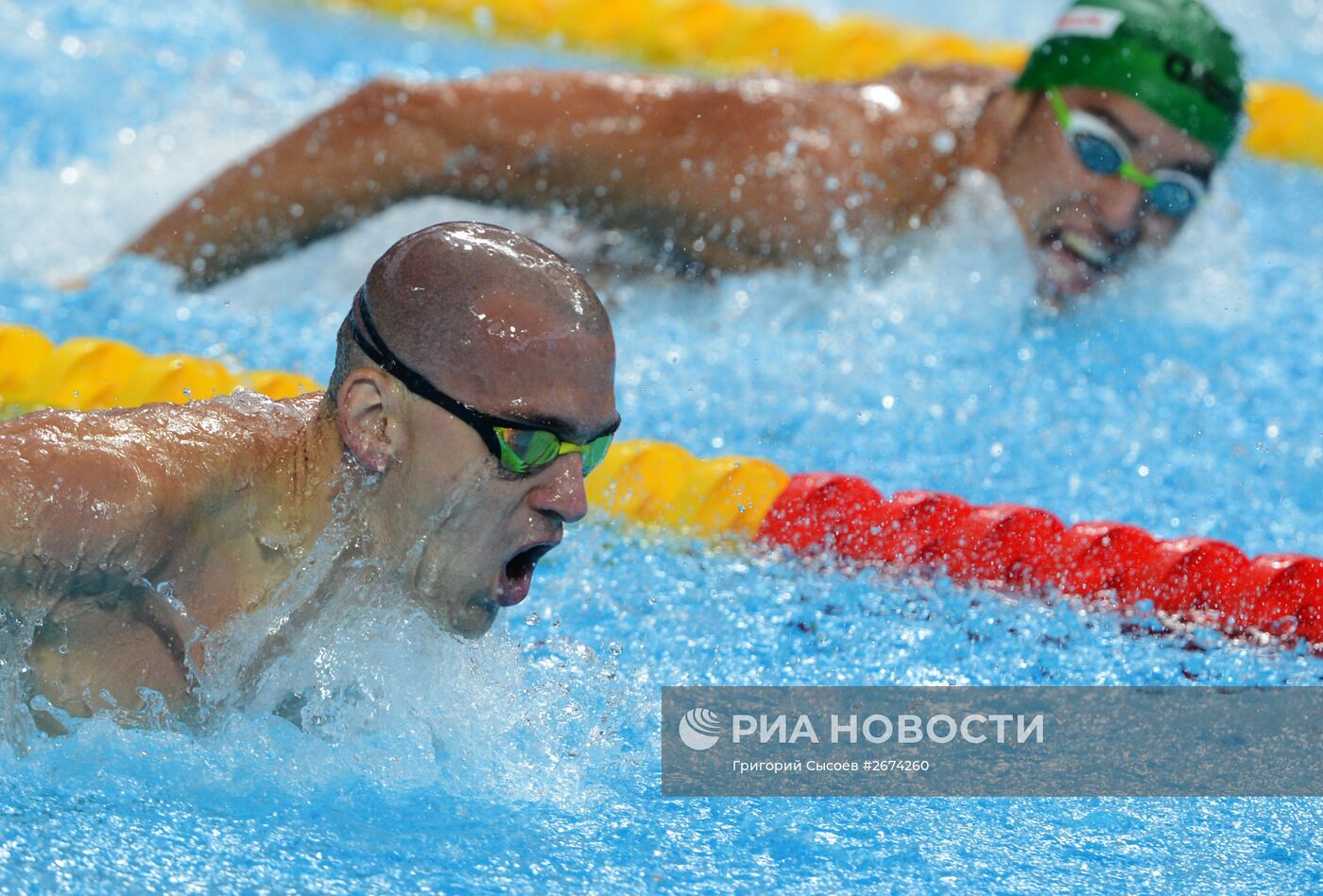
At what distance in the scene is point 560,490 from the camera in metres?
2.02

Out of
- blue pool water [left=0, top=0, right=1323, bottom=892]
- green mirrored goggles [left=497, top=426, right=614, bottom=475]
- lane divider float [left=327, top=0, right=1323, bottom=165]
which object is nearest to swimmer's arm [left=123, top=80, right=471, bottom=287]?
blue pool water [left=0, top=0, right=1323, bottom=892]

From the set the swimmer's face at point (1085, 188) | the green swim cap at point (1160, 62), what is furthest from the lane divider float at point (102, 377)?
the green swim cap at point (1160, 62)

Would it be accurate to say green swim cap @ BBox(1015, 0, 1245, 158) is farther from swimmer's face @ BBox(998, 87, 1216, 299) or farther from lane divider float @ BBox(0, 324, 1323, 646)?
lane divider float @ BBox(0, 324, 1323, 646)

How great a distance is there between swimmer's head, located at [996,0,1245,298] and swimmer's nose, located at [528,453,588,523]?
6.84 feet

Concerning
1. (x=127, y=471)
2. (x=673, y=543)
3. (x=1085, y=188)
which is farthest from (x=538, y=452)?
(x=1085, y=188)

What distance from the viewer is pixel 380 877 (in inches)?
76.9

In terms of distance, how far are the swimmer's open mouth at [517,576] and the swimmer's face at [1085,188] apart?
2.08 m

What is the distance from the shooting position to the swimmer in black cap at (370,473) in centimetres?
191

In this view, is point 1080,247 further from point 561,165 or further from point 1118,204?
point 561,165

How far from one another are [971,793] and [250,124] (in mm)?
3308

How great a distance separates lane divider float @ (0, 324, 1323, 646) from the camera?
2771 millimetres

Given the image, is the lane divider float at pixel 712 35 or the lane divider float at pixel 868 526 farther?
the lane divider float at pixel 712 35

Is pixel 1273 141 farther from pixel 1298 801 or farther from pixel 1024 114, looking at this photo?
pixel 1298 801

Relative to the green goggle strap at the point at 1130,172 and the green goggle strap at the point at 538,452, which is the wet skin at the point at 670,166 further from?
the green goggle strap at the point at 538,452
